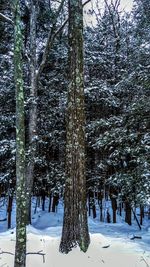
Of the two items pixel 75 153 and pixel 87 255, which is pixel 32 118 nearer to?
pixel 75 153

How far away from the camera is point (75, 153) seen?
5.47 meters

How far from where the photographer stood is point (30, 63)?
1032 cm

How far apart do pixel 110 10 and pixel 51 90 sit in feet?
21.9

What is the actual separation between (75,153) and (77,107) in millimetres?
945

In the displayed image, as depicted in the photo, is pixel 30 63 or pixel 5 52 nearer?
pixel 30 63

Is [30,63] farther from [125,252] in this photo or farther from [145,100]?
[125,252]

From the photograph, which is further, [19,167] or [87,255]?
[87,255]

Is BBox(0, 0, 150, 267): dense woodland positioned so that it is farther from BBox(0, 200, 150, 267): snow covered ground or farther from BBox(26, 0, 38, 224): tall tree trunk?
BBox(0, 200, 150, 267): snow covered ground

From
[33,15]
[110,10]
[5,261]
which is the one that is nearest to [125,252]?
[5,261]

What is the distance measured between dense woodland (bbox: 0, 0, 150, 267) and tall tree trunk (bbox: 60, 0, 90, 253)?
0.06ft

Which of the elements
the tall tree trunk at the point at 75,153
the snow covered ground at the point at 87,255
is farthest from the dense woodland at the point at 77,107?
the snow covered ground at the point at 87,255

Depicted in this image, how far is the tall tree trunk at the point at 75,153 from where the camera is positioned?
5.26 meters

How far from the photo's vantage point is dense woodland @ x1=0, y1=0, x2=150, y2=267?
18.4 feet

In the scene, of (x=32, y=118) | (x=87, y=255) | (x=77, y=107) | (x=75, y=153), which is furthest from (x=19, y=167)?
(x=32, y=118)
